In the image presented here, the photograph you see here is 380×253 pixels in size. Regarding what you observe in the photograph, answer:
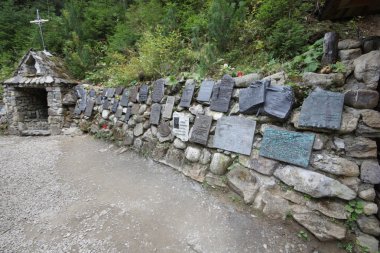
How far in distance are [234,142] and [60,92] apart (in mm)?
7144

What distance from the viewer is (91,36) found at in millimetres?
9453

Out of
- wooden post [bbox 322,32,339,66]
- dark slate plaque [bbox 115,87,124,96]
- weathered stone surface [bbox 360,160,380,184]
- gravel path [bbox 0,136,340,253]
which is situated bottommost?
gravel path [bbox 0,136,340,253]

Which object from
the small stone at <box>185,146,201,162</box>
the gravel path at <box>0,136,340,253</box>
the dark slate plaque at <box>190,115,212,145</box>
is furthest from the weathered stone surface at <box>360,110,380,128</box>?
the small stone at <box>185,146,201,162</box>

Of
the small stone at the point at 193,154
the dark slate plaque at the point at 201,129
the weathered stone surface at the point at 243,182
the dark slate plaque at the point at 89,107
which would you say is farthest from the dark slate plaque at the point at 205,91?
the dark slate plaque at the point at 89,107

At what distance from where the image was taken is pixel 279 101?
291 centimetres

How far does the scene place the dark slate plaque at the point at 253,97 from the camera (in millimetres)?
3068

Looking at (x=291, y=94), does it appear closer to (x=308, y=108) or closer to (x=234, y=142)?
(x=308, y=108)

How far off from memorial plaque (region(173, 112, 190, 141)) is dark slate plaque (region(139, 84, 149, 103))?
4.01 ft

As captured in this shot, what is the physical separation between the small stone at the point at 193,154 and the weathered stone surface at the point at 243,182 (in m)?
0.74

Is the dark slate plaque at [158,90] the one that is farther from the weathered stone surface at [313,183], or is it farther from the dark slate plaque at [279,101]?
the weathered stone surface at [313,183]

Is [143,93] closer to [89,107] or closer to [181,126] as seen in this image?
[181,126]

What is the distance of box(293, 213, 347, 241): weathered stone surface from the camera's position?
7.70 feet

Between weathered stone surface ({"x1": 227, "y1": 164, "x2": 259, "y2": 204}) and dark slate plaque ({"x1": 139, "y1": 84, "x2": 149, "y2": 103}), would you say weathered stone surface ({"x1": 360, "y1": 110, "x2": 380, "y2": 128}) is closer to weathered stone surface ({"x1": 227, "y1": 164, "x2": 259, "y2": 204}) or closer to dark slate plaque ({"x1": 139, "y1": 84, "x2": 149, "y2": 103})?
weathered stone surface ({"x1": 227, "y1": 164, "x2": 259, "y2": 204})

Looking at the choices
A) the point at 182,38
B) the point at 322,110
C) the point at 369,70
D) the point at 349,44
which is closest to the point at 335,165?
the point at 322,110
